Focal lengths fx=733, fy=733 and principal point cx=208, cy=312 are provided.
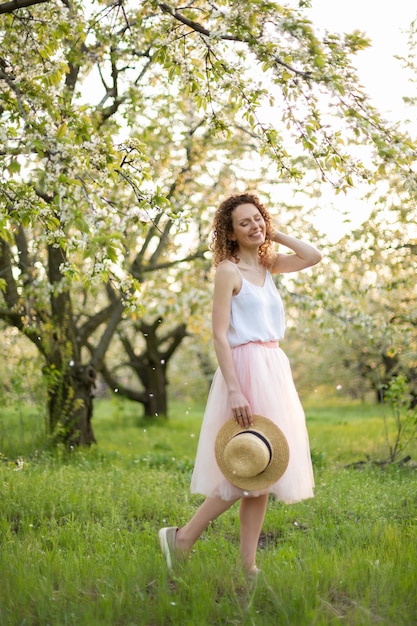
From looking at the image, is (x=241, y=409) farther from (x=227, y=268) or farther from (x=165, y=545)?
(x=165, y=545)

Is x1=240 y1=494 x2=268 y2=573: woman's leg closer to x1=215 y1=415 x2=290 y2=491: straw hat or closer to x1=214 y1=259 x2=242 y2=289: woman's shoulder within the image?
x1=215 y1=415 x2=290 y2=491: straw hat

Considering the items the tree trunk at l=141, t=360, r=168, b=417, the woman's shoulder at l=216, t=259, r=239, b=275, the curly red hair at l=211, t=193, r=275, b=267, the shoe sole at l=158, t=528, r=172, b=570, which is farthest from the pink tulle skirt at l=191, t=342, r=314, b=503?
the tree trunk at l=141, t=360, r=168, b=417

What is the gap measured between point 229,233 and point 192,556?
1.80 metres

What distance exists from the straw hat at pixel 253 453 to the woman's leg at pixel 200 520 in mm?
204

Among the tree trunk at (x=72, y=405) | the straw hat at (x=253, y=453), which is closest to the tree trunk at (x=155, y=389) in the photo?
the tree trunk at (x=72, y=405)

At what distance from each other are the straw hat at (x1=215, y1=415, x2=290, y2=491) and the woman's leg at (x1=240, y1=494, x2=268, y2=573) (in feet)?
0.67

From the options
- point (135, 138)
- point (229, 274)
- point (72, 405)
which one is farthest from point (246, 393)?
point (72, 405)

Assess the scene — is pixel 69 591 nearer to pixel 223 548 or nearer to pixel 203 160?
pixel 223 548

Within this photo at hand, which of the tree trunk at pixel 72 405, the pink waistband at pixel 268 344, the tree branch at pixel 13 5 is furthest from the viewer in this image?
the tree trunk at pixel 72 405

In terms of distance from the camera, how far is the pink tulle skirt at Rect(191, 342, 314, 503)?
12.4ft

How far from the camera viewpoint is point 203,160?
33.3ft

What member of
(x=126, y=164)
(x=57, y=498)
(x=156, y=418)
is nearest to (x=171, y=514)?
(x=57, y=498)

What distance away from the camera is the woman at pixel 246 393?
3.77m

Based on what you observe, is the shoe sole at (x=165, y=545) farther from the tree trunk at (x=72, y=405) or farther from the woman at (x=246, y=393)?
the tree trunk at (x=72, y=405)
